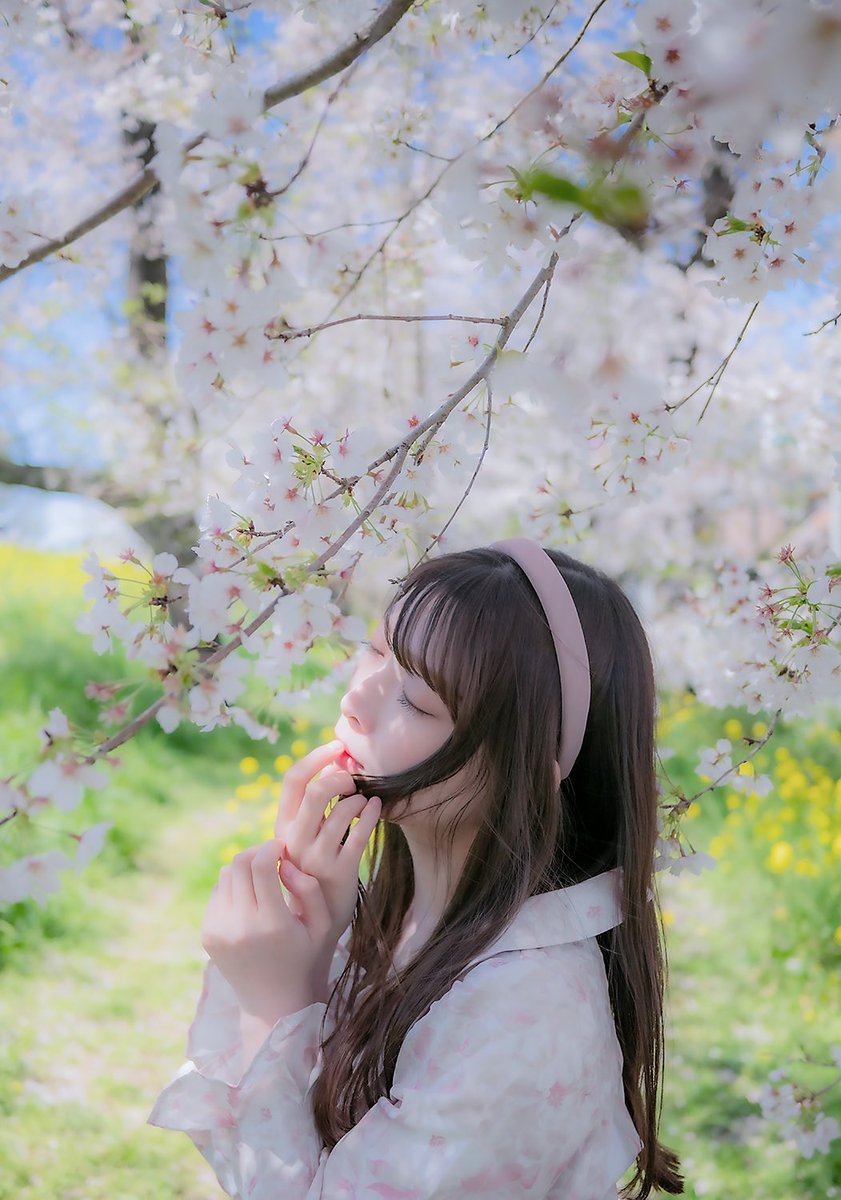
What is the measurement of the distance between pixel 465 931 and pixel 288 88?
989mm

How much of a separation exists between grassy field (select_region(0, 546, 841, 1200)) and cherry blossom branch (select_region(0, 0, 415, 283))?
0.83 metres

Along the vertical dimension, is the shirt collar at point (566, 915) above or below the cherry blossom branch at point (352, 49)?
below

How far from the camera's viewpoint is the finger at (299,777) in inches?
47.9

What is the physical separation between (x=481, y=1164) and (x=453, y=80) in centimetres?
512

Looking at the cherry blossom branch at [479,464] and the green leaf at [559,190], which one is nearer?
the green leaf at [559,190]

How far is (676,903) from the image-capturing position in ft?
11.1

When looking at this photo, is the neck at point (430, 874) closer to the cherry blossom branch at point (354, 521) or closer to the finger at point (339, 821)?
the finger at point (339, 821)

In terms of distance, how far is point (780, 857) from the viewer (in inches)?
115

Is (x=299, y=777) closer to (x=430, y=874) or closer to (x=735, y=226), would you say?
(x=430, y=874)

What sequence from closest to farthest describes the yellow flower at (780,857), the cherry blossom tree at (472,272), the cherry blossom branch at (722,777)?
the cherry blossom tree at (472,272) < the cherry blossom branch at (722,777) < the yellow flower at (780,857)

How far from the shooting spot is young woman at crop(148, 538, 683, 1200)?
100 centimetres

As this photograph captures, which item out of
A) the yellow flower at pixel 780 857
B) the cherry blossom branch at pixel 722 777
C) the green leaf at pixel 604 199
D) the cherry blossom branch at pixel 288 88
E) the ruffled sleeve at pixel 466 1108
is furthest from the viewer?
the yellow flower at pixel 780 857

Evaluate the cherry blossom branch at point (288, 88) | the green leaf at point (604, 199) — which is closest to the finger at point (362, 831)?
the cherry blossom branch at point (288, 88)

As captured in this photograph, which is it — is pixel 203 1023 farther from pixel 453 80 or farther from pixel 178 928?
pixel 453 80
